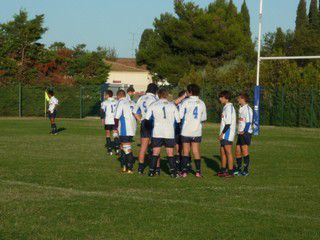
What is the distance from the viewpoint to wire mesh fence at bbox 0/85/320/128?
1686 inches

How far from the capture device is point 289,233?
30.7 ft

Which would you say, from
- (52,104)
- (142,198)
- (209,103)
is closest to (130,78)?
(209,103)

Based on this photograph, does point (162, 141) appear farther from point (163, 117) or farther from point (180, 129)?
point (180, 129)

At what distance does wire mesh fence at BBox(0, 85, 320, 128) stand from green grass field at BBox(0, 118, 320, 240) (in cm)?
2358

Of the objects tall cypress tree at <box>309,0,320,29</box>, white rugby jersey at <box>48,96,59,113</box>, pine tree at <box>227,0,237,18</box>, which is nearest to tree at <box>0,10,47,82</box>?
pine tree at <box>227,0,237,18</box>

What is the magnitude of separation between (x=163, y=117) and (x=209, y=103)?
3293 centimetres

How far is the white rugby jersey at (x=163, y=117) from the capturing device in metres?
15.4

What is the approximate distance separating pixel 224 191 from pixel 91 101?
40.9 m

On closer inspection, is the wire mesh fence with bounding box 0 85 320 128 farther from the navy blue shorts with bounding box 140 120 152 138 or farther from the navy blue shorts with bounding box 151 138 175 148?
the navy blue shorts with bounding box 151 138 175 148

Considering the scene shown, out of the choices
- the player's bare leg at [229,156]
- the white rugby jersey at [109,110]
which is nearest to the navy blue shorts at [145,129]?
the player's bare leg at [229,156]

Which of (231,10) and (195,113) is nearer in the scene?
(195,113)

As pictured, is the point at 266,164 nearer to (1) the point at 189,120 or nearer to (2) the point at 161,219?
(1) the point at 189,120

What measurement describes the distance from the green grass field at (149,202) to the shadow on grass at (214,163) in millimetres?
29

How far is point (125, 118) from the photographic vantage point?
16.3 m
